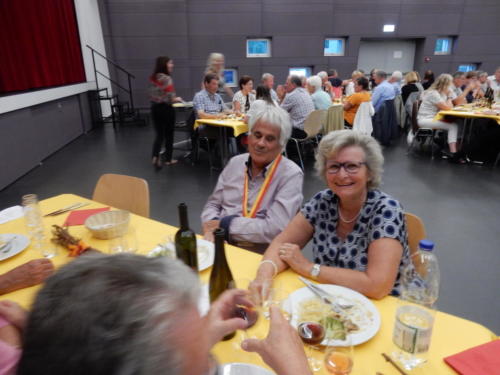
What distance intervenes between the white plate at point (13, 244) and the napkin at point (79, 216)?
211 millimetres

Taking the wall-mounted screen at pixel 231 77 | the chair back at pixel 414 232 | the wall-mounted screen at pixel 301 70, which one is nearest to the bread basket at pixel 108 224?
the chair back at pixel 414 232

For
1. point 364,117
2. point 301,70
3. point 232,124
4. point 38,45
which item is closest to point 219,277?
point 232,124

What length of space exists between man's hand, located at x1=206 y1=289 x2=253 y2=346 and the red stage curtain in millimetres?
5508

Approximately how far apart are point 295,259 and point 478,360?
2.15 feet

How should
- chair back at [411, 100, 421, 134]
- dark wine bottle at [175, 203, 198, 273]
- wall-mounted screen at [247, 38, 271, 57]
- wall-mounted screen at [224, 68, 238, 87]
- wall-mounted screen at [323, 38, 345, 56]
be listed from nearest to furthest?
dark wine bottle at [175, 203, 198, 273] < chair back at [411, 100, 421, 134] < wall-mounted screen at [247, 38, 271, 57] < wall-mounted screen at [224, 68, 238, 87] < wall-mounted screen at [323, 38, 345, 56]

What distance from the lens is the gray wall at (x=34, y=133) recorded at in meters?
4.82

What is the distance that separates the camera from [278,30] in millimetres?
10609

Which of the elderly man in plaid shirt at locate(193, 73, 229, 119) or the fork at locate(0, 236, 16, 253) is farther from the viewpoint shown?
the elderly man in plaid shirt at locate(193, 73, 229, 119)

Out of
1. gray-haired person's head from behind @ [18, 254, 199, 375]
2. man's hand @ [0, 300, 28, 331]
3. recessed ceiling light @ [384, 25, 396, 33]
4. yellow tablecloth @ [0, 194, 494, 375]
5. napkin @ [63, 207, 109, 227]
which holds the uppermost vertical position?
recessed ceiling light @ [384, 25, 396, 33]

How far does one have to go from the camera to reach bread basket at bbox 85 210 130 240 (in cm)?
161

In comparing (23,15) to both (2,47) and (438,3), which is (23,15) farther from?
(438,3)

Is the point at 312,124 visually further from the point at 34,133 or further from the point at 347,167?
the point at 34,133

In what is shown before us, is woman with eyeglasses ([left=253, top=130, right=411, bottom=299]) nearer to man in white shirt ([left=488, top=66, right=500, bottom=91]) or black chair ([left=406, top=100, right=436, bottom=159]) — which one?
black chair ([left=406, top=100, right=436, bottom=159])

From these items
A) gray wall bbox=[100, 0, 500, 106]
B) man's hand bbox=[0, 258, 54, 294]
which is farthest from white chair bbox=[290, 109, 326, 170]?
gray wall bbox=[100, 0, 500, 106]
